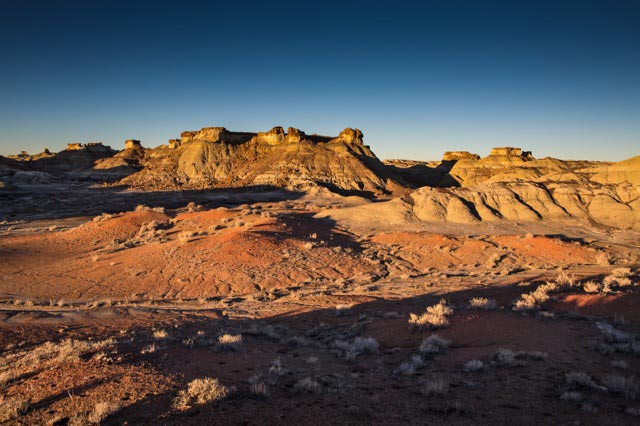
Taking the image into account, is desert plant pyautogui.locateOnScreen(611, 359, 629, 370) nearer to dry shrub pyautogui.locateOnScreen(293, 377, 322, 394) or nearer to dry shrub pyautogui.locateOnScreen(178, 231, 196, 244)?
dry shrub pyautogui.locateOnScreen(293, 377, 322, 394)

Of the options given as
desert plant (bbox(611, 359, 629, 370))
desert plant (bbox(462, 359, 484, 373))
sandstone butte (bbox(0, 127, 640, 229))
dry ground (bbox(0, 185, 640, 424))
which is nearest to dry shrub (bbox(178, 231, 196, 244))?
dry ground (bbox(0, 185, 640, 424))

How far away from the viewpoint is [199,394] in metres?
6.01

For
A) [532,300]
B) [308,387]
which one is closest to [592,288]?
[532,300]

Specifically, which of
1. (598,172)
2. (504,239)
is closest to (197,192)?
(504,239)

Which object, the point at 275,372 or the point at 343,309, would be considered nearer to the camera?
the point at 275,372

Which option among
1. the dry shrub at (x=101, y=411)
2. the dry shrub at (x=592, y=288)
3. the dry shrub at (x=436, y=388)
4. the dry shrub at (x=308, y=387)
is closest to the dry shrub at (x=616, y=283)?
the dry shrub at (x=592, y=288)

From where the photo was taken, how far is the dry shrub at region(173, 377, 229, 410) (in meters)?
5.72

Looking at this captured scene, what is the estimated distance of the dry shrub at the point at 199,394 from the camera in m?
5.72

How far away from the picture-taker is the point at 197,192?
68.4 meters

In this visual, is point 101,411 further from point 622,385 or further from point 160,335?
point 622,385

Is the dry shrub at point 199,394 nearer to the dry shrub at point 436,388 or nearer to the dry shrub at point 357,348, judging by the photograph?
the dry shrub at point 436,388

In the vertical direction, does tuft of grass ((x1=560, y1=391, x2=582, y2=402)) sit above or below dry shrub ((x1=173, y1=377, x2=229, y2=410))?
below

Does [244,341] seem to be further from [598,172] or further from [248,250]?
[598,172]

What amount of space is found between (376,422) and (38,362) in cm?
700
